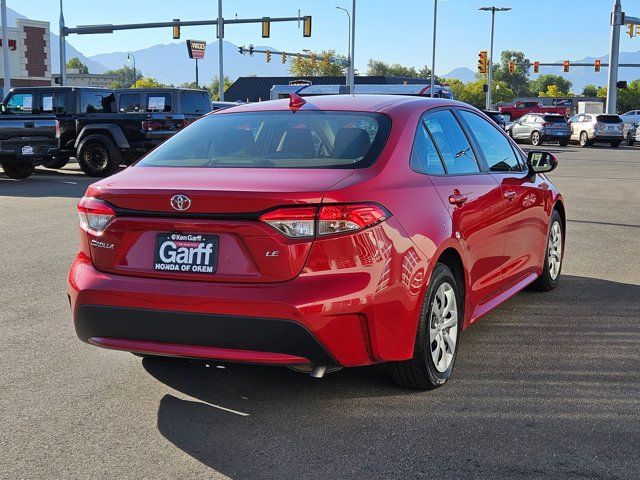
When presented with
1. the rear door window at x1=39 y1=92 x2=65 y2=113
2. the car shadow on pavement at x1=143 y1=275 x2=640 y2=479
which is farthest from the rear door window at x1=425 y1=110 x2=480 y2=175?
the rear door window at x1=39 y1=92 x2=65 y2=113

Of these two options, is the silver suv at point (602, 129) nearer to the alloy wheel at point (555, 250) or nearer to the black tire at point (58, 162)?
the black tire at point (58, 162)

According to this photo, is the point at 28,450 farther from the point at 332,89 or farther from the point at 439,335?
the point at 332,89

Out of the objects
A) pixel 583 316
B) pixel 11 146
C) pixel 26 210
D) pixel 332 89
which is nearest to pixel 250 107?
pixel 583 316

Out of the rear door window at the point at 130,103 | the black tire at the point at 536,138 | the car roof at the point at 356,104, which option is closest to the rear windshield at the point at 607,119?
the black tire at the point at 536,138

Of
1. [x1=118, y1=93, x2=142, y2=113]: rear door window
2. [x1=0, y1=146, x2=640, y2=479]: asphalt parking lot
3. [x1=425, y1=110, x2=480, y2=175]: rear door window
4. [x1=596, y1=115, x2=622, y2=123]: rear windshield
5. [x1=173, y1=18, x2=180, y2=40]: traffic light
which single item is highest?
[x1=173, y1=18, x2=180, y2=40]: traffic light

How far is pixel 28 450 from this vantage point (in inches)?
Answer: 146

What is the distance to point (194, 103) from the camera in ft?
63.7

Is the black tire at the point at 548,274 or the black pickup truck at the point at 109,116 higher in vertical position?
the black pickup truck at the point at 109,116

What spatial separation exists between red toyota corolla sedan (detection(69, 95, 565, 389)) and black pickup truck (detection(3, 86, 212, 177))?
1397 cm

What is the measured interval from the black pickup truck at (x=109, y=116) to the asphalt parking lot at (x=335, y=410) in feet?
40.6

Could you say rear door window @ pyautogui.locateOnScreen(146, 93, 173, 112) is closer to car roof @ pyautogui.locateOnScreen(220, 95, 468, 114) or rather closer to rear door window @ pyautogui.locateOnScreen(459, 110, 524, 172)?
rear door window @ pyautogui.locateOnScreen(459, 110, 524, 172)

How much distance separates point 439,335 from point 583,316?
202 centimetres

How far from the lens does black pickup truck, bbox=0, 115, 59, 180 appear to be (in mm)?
16609

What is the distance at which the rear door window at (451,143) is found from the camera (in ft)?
16.0
